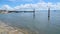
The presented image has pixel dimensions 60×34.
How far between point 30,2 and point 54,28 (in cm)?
115

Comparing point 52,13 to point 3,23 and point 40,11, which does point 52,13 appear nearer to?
point 40,11

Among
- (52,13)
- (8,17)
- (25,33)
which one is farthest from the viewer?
(8,17)

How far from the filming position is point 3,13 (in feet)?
11.3

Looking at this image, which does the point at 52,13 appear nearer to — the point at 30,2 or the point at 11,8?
the point at 30,2

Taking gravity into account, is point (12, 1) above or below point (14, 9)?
above

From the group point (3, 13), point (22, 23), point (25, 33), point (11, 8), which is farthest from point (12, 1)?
point (25, 33)

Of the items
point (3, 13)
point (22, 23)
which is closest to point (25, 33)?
point (22, 23)

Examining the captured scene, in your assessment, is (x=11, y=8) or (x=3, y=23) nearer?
(x=11, y=8)

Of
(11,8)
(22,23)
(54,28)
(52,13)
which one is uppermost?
(11,8)

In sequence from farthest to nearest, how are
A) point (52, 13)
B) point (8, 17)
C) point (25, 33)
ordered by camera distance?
point (8, 17)
point (52, 13)
point (25, 33)

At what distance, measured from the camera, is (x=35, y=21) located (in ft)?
12.1

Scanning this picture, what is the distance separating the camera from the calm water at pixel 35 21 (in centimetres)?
346

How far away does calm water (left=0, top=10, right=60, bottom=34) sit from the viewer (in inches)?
136

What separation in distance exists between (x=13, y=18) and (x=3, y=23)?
1.21 feet
